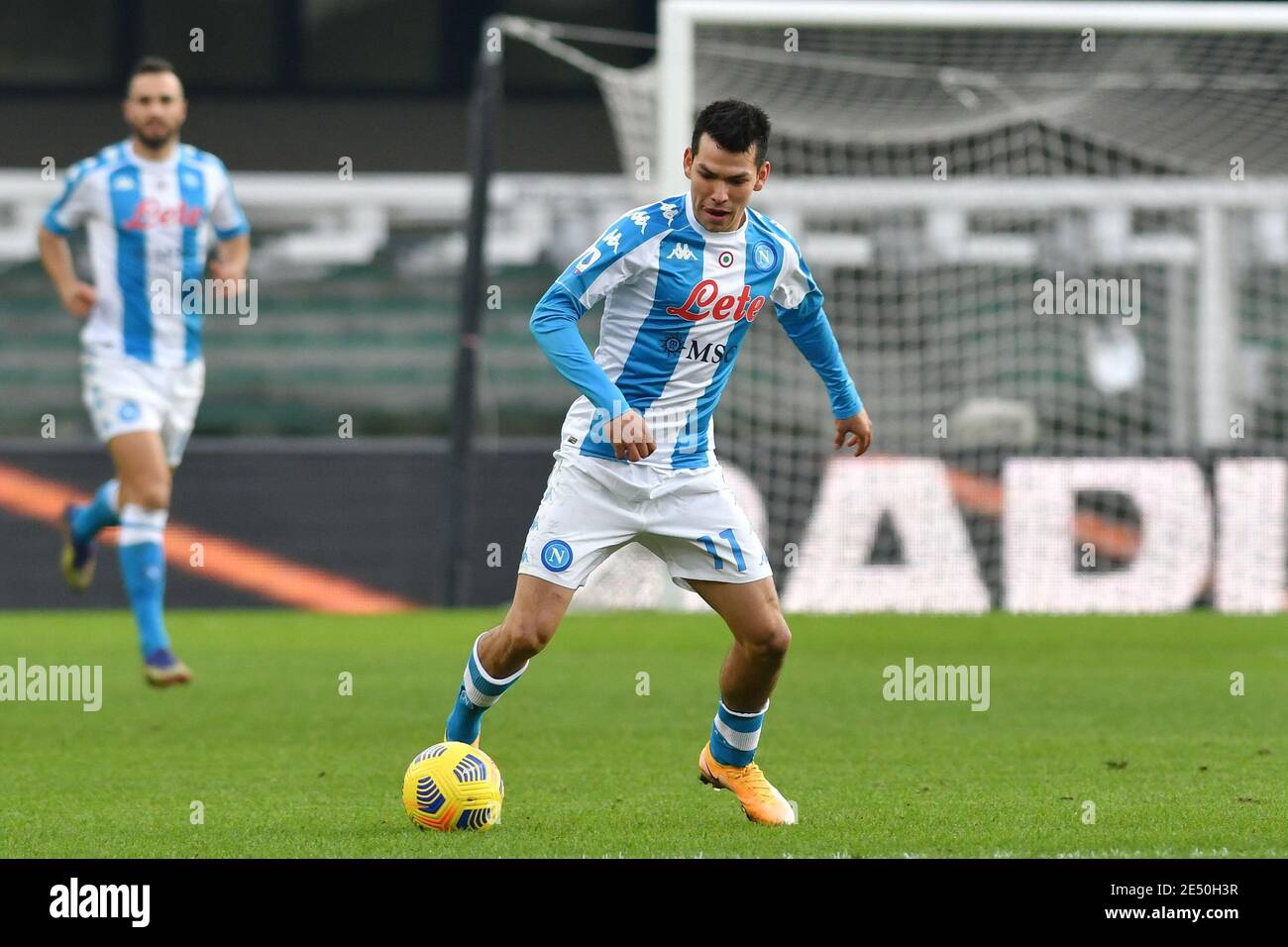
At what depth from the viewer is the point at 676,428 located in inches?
217

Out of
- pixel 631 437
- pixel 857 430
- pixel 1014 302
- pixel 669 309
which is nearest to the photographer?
pixel 631 437

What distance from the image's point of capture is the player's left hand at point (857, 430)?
5.82 metres

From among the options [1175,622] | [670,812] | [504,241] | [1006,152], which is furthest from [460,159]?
[670,812]

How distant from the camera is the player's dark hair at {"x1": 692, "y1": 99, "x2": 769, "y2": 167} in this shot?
5.20 m

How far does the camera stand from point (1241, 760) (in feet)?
21.3

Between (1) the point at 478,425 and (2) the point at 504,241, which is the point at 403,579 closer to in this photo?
(1) the point at 478,425

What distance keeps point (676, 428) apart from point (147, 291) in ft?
12.5

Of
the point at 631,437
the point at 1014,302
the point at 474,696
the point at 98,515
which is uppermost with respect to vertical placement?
the point at 1014,302

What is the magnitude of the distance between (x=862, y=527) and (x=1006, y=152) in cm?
284
